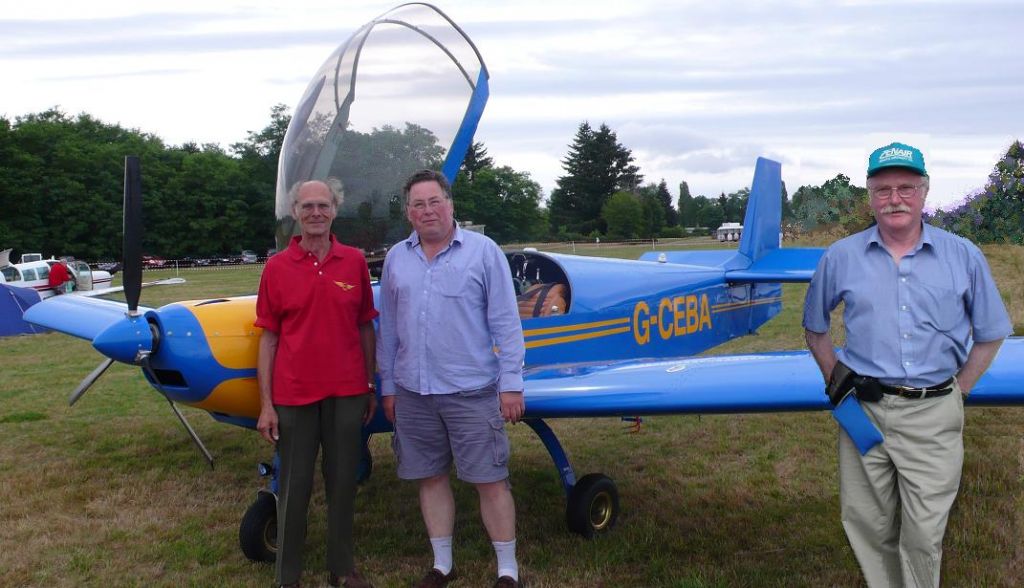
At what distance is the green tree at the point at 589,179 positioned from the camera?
252 ft

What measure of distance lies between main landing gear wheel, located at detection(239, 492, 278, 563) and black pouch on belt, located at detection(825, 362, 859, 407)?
104 inches

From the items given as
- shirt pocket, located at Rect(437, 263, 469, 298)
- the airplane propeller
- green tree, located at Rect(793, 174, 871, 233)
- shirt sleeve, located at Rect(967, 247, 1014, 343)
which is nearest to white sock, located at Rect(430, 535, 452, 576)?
shirt pocket, located at Rect(437, 263, 469, 298)

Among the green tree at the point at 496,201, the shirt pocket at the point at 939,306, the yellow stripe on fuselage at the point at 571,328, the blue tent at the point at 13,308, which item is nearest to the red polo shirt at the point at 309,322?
the yellow stripe on fuselage at the point at 571,328

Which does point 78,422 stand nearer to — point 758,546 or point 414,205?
point 414,205

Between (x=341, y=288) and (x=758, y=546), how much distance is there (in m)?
2.46

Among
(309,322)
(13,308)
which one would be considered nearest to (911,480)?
(309,322)

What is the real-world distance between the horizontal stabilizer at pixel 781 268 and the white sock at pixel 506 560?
152 inches

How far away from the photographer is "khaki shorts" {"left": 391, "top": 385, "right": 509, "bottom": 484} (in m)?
3.10

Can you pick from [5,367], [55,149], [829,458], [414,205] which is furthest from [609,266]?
[55,149]

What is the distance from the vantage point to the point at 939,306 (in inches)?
89.5

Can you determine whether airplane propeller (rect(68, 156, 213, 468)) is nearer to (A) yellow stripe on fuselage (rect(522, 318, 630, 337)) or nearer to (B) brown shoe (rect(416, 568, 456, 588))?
(B) brown shoe (rect(416, 568, 456, 588))

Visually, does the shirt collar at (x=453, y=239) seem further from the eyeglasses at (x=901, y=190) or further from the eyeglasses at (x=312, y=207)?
the eyeglasses at (x=901, y=190)

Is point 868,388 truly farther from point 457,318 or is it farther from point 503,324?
point 457,318

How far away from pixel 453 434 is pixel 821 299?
150 centimetres
